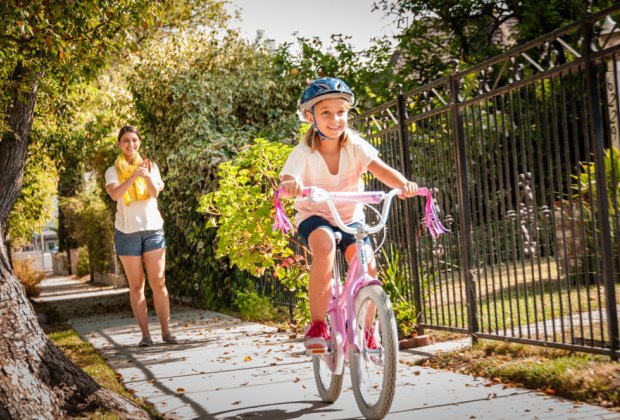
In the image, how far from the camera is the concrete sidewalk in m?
4.24

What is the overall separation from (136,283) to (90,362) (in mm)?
960

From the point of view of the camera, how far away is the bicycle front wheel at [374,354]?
381 centimetres

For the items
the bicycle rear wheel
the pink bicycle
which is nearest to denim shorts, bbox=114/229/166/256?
the bicycle rear wheel

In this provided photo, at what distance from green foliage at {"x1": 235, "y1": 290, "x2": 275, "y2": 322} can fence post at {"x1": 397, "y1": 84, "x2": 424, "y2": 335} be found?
3.42 metres

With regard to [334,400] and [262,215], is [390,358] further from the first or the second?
[262,215]

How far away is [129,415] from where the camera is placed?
166 inches

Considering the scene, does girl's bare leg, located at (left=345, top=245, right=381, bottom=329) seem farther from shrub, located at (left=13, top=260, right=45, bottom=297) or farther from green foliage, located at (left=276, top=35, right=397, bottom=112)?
shrub, located at (left=13, top=260, right=45, bottom=297)

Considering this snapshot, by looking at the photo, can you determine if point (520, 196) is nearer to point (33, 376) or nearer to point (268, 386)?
point (268, 386)

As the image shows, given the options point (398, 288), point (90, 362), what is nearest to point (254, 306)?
point (90, 362)

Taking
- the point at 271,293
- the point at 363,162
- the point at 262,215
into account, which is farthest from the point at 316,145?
the point at 271,293

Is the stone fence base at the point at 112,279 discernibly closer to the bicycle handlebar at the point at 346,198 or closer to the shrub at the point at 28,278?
the shrub at the point at 28,278

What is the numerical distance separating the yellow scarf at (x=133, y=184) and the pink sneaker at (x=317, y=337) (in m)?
3.75

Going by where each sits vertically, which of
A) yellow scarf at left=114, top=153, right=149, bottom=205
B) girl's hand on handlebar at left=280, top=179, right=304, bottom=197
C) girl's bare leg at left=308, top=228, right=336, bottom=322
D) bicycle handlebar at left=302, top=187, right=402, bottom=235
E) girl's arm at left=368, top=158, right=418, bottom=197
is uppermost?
yellow scarf at left=114, top=153, right=149, bottom=205

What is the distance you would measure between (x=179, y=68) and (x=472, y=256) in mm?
8513
